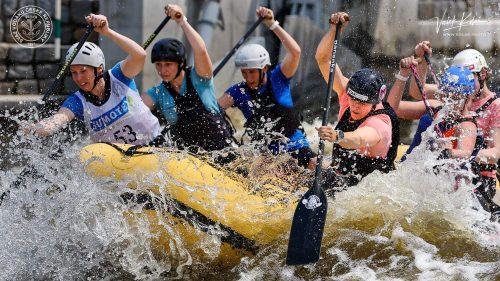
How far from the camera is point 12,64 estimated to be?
39.7 ft

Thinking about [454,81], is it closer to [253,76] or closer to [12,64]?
[253,76]

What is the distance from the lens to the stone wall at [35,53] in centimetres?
1196

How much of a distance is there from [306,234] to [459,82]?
1861 mm

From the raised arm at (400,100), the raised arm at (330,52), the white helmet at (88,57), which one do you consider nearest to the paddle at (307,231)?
the raised arm at (330,52)

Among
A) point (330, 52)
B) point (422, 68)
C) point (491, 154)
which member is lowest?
point (491, 154)

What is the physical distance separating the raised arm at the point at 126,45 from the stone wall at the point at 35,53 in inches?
219

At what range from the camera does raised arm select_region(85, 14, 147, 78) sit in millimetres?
6527

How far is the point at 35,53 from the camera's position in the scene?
1211 centimetres

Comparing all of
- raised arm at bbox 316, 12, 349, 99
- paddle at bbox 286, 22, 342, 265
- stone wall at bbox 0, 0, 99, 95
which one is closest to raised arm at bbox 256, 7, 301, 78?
raised arm at bbox 316, 12, 349, 99

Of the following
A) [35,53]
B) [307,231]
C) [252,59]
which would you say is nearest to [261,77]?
[252,59]

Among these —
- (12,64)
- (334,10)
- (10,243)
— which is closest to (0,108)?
(12,64)

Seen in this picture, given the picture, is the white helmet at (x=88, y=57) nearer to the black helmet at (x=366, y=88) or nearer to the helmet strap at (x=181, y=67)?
the helmet strap at (x=181, y=67)

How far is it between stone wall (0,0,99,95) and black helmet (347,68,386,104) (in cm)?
678

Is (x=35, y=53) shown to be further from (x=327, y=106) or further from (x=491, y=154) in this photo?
(x=491, y=154)
